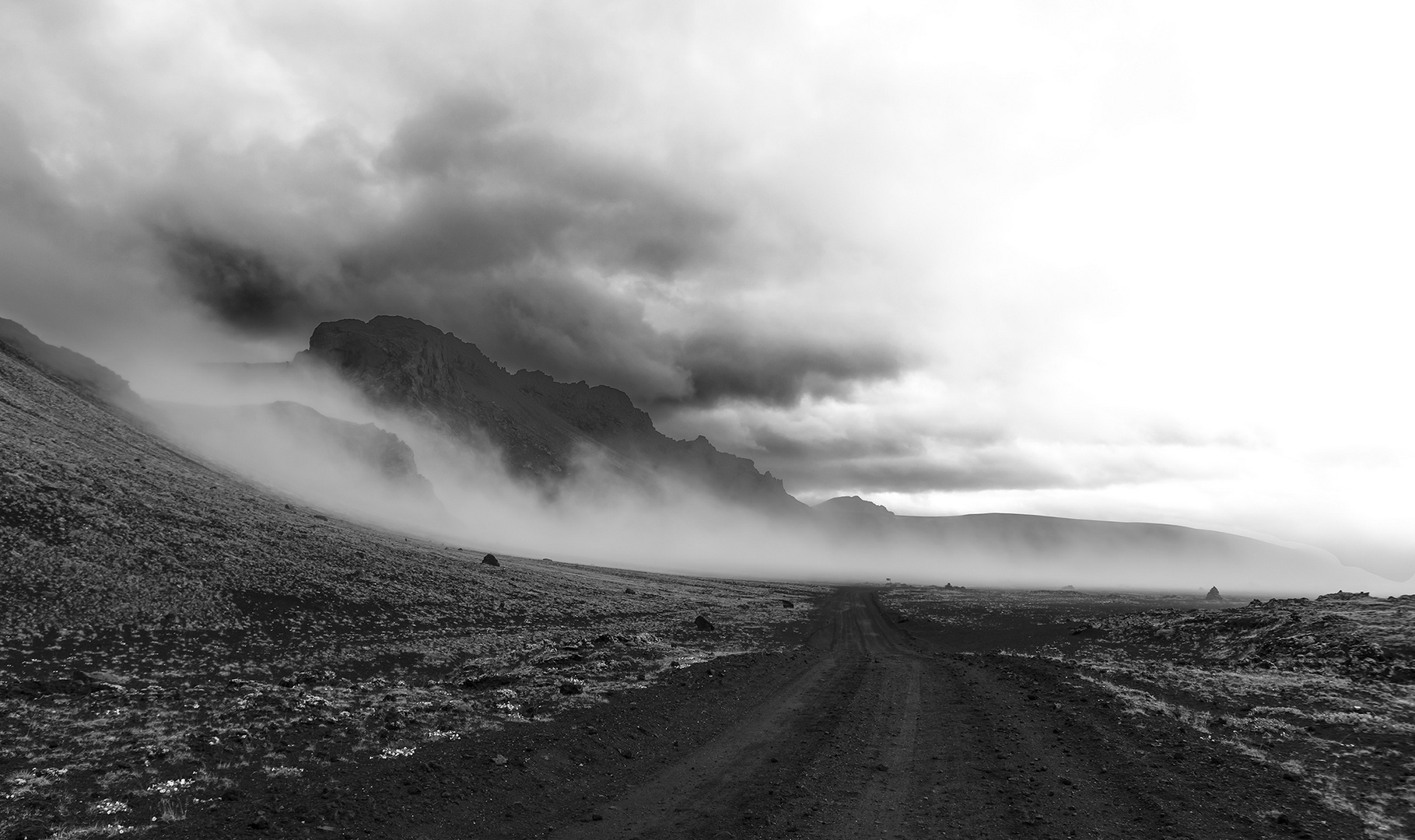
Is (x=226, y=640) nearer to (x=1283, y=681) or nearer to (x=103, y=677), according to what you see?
(x=103, y=677)

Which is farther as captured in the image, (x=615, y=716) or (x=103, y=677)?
(x=103, y=677)

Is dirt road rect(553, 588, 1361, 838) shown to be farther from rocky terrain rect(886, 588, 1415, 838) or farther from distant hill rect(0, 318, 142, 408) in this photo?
distant hill rect(0, 318, 142, 408)

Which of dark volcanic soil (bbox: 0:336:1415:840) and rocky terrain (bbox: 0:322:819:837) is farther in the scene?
rocky terrain (bbox: 0:322:819:837)

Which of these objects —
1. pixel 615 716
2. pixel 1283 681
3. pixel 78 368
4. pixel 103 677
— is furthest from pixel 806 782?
pixel 78 368

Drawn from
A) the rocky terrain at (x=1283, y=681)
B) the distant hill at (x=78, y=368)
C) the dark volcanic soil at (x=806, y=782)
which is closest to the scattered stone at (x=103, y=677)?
the dark volcanic soil at (x=806, y=782)

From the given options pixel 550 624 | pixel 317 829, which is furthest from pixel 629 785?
pixel 550 624

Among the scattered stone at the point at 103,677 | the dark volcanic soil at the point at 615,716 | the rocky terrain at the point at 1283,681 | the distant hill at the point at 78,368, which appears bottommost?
the scattered stone at the point at 103,677

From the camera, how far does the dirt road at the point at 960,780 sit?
1116 cm


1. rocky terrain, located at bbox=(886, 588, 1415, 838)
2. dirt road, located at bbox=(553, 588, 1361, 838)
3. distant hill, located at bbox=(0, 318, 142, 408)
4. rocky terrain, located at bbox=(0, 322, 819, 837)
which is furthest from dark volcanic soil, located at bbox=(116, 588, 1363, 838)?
distant hill, located at bbox=(0, 318, 142, 408)

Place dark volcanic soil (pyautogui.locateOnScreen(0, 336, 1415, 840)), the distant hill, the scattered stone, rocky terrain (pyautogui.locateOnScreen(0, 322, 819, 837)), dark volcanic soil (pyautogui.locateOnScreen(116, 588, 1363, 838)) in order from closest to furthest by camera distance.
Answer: dark volcanic soil (pyautogui.locateOnScreen(116, 588, 1363, 838))
dark volcanic soil (pyautogui.locateOnScreen(0, 336, 1415, 840))
rocky terrain (pyautogui.locateOnScreen(0, 322, 819, 837))
the scattered stone
the distant hill

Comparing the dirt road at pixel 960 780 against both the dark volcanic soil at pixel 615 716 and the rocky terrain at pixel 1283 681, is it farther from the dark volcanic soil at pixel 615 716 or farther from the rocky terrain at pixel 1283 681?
the rocky terrain at pixel 1283 681

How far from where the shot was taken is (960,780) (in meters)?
13.4

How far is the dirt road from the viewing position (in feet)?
36.6

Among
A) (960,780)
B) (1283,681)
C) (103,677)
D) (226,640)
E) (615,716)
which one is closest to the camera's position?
(960,780)
